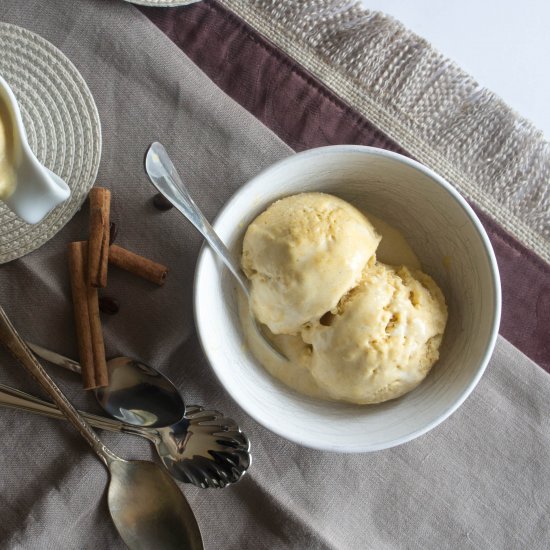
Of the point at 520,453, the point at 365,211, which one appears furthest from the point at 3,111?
the point at 520,453

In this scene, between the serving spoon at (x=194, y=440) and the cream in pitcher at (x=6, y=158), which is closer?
the cream in pitcher at (x=6, y=158)

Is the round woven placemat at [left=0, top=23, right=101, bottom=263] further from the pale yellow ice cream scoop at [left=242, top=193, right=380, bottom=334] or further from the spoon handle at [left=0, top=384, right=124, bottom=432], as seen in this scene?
the pale yellow ice cream scoop at [left=242, top=193, right=380, bottom=334]

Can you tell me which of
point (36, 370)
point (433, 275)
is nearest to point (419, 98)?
point (433, 275)

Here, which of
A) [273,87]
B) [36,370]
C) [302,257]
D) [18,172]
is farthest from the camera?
[273,87]

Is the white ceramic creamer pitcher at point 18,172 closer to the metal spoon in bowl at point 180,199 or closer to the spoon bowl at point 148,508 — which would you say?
the metal spoon in bowl at point 180,199

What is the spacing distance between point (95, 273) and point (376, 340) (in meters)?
0.50

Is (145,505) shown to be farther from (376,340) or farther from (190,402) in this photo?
(376,340)

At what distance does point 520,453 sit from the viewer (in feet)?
3.85

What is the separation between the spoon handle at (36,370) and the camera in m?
1.11

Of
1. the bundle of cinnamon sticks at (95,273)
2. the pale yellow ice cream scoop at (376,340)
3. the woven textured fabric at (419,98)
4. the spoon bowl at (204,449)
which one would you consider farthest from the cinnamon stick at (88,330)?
the woven textured fabric at (419,98)

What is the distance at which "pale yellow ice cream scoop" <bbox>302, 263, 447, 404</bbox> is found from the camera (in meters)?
0.99

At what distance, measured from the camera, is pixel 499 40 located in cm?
128

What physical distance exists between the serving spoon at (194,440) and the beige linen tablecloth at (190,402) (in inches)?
1.0

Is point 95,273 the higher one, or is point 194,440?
point 95,273
